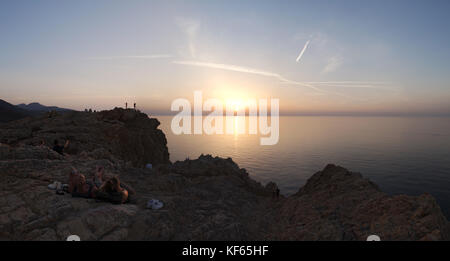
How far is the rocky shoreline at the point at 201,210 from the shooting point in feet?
26.2

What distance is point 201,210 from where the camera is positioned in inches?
447

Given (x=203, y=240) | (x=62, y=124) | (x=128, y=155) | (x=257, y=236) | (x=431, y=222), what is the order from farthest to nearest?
(x=128, y=155) < (x=62, y=124) < (x=257, y=236) < (x=203, y=240) < (x=431, y=222)

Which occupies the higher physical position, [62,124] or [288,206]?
[62,124]

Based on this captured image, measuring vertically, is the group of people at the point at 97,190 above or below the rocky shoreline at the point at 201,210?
above

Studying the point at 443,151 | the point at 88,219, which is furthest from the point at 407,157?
the point at 88,219

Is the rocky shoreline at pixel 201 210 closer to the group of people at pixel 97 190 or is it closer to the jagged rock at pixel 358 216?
the jagged rock at pixel 358 216

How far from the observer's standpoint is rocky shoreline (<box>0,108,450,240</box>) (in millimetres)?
7996

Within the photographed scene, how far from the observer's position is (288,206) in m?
12.6

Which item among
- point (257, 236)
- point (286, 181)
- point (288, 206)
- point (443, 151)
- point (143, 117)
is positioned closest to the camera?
point (257, 236)

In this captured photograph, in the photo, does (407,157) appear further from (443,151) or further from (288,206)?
(288,206)

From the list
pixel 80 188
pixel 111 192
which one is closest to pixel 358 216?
pixel 111 192

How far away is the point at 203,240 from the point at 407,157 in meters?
77.3

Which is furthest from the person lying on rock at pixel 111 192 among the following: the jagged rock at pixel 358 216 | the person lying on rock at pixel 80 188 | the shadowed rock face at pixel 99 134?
the shadowed rock face at pixel 99 134
